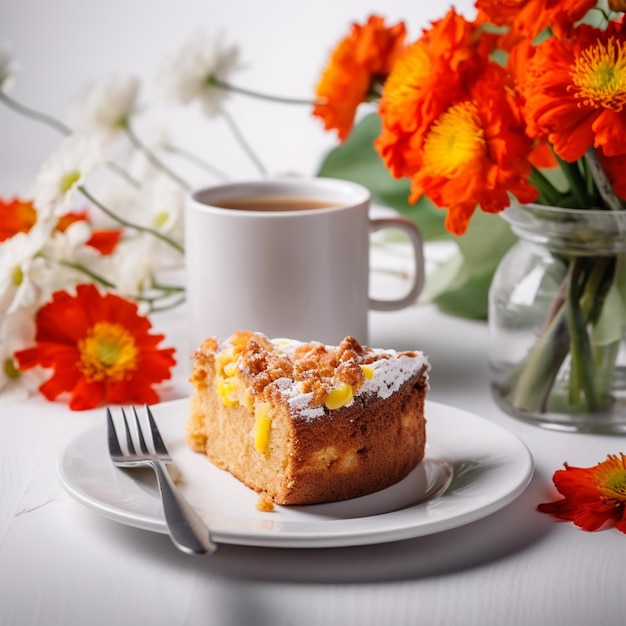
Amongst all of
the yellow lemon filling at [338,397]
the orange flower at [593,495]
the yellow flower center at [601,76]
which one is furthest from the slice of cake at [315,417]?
the yellow flower center at [601,76]

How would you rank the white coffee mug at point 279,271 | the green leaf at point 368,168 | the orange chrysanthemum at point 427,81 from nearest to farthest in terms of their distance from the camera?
1. the orange chrysanthemum at point 427,81
2. the white coffee mug at point 279,271
3. the green leaf at point 368,168

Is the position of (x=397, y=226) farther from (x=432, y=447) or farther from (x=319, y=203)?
(x=432, y=447)

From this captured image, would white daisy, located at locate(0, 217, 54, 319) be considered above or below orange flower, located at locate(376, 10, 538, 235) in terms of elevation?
below

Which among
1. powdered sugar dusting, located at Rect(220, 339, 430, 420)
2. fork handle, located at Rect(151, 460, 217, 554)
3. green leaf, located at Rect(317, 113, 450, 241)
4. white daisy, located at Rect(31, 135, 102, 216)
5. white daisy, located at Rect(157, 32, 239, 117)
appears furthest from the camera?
green leaf, located at Rect(317, 113, 450, 241)

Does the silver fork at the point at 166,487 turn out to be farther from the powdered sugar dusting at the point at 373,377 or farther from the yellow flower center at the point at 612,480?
the yellow flower center at the point at 612,480

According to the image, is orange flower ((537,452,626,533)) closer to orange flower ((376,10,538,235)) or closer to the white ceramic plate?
the white ceramic plate

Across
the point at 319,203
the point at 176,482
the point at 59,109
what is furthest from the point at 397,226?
the point at 59,109

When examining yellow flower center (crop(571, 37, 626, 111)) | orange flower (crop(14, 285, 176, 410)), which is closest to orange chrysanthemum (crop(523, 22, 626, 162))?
yellow flower center (crop(571, 37, 626, 111))
